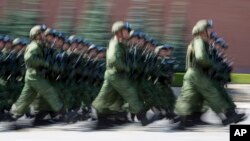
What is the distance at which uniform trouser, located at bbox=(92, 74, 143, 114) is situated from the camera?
1032cm

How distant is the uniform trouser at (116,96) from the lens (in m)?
10.3

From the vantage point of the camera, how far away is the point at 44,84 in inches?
407

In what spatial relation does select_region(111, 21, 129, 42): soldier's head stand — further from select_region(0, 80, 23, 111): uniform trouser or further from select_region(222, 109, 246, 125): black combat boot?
select_region(222, 109, 246, 125): black combat boot

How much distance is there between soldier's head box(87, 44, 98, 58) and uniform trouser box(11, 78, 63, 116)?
1034 millimetres

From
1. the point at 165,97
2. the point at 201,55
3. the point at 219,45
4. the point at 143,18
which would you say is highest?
the point at 143,18

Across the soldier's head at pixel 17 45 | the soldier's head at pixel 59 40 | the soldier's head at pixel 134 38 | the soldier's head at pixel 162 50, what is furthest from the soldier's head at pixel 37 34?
the soldier's head at pixel 162 50

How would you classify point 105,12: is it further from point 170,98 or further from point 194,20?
point 170,98

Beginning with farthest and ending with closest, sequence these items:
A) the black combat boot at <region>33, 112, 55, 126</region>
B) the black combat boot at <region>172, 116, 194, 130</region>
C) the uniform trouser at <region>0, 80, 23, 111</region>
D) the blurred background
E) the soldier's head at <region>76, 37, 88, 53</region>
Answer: the blurred background → the soldier's head at <region>76, 37, 88, 53</region> → the black combat boot at <region>33, 112, 55, 126</region> → the uniform trouser at <region>0, 80, 23, 111</region> → the black combat boot at <region>172, 116, 194, 130</region>

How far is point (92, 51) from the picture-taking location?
11148 millimetres

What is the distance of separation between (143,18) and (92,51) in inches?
245

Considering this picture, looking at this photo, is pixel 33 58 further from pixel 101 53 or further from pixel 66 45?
pixel 101 53

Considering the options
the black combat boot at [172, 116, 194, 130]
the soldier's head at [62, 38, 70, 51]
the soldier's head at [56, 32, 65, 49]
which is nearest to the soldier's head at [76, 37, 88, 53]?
the soldier's head at [62, 38, 70, 51]

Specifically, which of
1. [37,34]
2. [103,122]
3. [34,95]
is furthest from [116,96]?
[37,34]

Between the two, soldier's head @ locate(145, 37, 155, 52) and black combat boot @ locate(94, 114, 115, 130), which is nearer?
black combat boot @ locate(94, 114, 115, 130)
